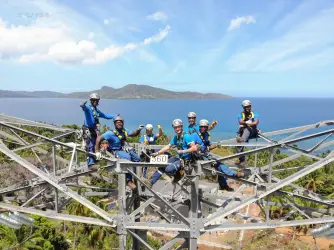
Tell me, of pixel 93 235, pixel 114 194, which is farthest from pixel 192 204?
pixel 93 235

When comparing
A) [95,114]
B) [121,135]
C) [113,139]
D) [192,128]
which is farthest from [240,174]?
[95,114]

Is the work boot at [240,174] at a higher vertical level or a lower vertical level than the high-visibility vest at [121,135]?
lower

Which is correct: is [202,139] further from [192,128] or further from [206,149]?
[192,128]

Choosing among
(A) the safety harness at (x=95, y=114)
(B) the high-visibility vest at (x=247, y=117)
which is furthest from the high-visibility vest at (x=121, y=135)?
(B) the high-visibility vest at (x=247, y=117)

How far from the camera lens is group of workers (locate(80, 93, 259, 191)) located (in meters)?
8.78

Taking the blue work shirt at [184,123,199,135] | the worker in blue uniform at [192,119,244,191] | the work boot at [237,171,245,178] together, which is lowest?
the work boot at [237,171,245,178]

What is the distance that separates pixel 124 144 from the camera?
998cm

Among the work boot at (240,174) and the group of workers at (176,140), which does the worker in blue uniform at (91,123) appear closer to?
the group of workers at (176,140)

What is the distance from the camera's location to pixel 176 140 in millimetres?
9336

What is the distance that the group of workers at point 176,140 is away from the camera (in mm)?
8781

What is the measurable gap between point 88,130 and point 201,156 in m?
4.02

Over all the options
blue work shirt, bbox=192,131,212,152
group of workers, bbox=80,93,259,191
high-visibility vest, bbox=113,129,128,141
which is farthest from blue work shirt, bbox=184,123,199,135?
high-visibility vest, bbox=113,129,128,141

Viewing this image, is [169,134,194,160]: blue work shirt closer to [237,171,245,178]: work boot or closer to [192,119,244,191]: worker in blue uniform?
[192,119,244,191]: worker in blue uniform

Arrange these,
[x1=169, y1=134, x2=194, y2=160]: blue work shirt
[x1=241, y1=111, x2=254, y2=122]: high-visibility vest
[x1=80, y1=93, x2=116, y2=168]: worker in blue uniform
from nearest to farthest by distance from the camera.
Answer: [x1=169, y1=134, x2=194, y2=160]: blue work shirt
[x1=80, y1=93, x2=116, y2=168]: worker in blue uniform
[x1=241, y1=111, x2=254, y2=122]: high-visibility vest
